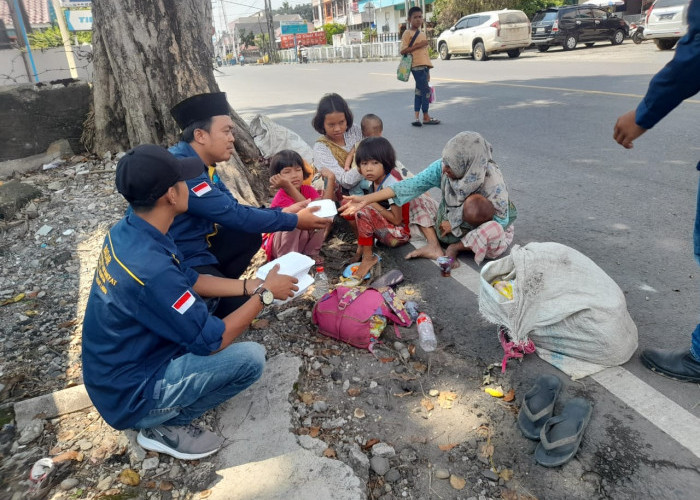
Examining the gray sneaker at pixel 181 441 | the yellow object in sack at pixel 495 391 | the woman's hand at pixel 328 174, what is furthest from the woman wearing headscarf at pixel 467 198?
the gray sneaker at pixel 181 441

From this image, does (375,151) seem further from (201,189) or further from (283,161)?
(201,189)

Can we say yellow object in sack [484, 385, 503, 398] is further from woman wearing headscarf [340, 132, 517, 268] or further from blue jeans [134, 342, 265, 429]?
woman wearing headscarf [340, 132, 517, 268]

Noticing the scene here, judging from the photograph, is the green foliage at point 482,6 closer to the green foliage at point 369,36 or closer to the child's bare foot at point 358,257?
the green foliage at point 369,36

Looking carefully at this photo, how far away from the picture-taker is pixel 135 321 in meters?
2.00

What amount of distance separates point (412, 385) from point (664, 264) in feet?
6.67

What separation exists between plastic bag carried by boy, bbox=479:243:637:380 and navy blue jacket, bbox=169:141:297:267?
1336 mm

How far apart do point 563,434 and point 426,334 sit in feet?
3.20

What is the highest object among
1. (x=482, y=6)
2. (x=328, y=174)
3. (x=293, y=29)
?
(x=293, y=29)

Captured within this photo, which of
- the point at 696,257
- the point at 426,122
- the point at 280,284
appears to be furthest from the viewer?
the point at 426,122

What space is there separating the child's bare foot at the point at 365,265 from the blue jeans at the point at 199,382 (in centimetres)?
141

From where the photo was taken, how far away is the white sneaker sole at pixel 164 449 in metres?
2.13

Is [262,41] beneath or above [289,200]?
above

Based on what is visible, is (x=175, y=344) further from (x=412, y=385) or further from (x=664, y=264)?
(x=664, y=264)

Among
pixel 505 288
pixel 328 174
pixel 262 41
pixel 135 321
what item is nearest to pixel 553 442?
pixel 505 288
